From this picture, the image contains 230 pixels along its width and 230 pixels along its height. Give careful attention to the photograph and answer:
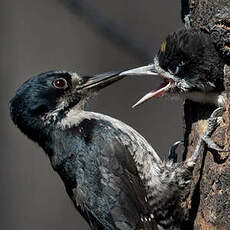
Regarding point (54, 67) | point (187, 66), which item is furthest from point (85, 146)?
point (54, 67)

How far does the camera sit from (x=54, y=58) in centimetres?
916

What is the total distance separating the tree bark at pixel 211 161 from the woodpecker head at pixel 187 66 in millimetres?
82

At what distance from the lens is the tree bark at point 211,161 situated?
467cm

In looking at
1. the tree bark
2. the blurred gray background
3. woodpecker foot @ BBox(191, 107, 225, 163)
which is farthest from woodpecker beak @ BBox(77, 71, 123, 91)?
the blurred gray background

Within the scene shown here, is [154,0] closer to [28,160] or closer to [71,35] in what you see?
[71,35]

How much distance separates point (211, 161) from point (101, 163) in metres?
0.73


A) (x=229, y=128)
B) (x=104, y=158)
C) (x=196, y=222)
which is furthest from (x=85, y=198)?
(x=229, y=128)

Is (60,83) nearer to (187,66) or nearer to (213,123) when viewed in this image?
(187,66)

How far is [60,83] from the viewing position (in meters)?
5.48

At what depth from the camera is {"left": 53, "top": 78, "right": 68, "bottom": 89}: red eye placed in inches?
215

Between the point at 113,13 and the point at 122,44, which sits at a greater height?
the point at 113,13

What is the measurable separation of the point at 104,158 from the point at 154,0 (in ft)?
14.8

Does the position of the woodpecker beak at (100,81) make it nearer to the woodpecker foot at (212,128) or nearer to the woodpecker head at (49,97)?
the woodpecker head at (49,97)

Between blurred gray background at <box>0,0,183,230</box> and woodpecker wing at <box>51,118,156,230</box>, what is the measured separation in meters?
3.93
